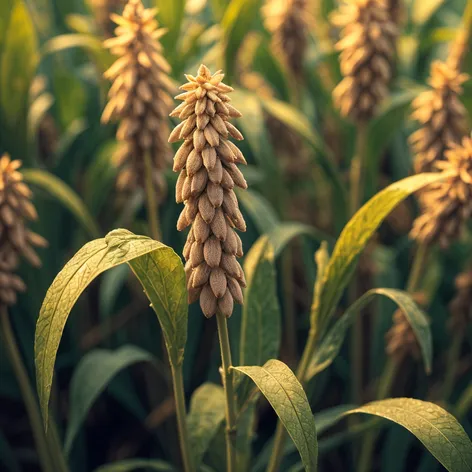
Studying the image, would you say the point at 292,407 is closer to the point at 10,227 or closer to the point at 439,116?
Answer: the point at 10,227

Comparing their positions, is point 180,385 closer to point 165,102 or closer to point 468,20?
point 165,102

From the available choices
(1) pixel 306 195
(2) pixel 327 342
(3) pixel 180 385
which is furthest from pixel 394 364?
(1) pixel 306 195

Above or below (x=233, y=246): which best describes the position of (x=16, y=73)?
above

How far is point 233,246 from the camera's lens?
1.52 metres

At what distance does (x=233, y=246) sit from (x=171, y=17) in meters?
1.87

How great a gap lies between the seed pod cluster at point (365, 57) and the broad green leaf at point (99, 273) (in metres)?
1.31

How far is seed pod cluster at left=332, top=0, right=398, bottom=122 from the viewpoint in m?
2.52

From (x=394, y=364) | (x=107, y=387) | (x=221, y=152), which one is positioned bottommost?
(x=107, y=387)

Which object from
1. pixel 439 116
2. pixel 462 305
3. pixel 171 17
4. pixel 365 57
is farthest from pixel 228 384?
pixel 171 17

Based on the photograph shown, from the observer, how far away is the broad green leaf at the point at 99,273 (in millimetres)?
1396

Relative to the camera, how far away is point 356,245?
1.84m

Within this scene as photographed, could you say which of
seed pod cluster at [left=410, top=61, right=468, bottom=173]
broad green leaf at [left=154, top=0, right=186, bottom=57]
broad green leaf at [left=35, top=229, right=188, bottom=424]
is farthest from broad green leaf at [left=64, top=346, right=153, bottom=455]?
broad green leaf at [left=154, top=0, right=186, bottom=57]

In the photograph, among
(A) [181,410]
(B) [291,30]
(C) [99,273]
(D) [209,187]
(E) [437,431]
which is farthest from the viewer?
(B) [291,30]

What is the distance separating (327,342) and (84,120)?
212cm
